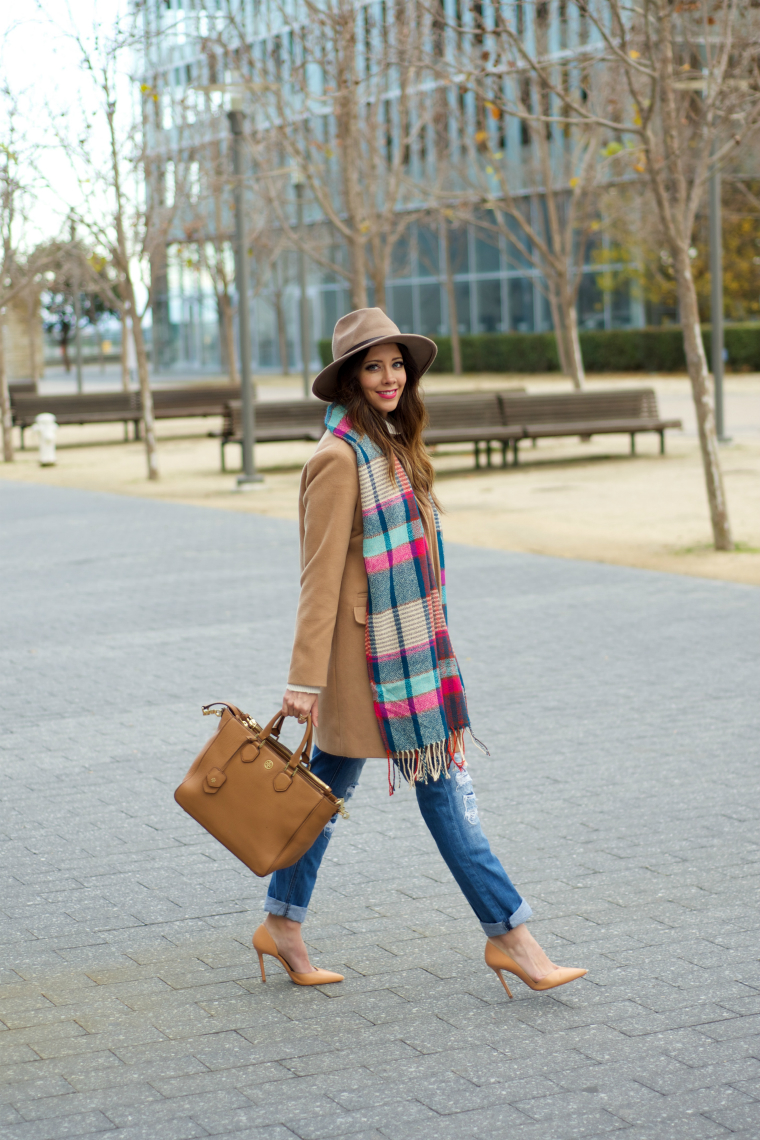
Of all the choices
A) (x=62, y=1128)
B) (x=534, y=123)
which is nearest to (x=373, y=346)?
(x=62, y=1128)

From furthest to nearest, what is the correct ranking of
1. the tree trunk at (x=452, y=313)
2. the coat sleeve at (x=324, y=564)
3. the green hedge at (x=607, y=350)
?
the tree trunk at (x=452, y=313) → the green hedge at (x=607, y=350) → the coat sleeve at (x=324, y=564)

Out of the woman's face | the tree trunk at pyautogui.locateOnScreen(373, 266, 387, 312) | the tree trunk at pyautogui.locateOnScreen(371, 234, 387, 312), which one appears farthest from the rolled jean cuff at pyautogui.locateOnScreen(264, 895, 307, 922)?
the tree trunk at pyautogui.locateOnScreen(371, 234, 387, 312)

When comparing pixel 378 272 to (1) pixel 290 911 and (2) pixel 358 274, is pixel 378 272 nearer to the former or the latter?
(2) pixel 358 274

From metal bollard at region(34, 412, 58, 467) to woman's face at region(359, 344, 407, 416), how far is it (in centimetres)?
1935

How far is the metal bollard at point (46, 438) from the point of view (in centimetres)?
2223

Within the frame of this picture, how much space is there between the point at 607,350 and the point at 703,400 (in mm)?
34489

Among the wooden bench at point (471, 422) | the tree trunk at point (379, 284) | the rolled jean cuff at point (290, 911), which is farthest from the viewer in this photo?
the tree trunk at point (379, 284)

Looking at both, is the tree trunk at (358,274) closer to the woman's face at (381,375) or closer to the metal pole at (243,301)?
the metal pole at (243,301)

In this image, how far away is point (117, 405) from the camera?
1094 inches

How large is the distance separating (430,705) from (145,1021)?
40.8 inches

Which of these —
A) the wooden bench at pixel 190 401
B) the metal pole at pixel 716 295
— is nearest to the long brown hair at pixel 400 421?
the metal pole at pixel 716 295

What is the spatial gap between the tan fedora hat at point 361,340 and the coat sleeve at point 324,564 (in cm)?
21

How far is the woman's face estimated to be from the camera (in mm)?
3559

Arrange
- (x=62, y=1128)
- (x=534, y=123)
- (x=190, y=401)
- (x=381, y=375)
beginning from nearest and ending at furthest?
(x=62, y=1128) < (x=381, y=375) < (x=534, y=123) < (x=190, y=401)
